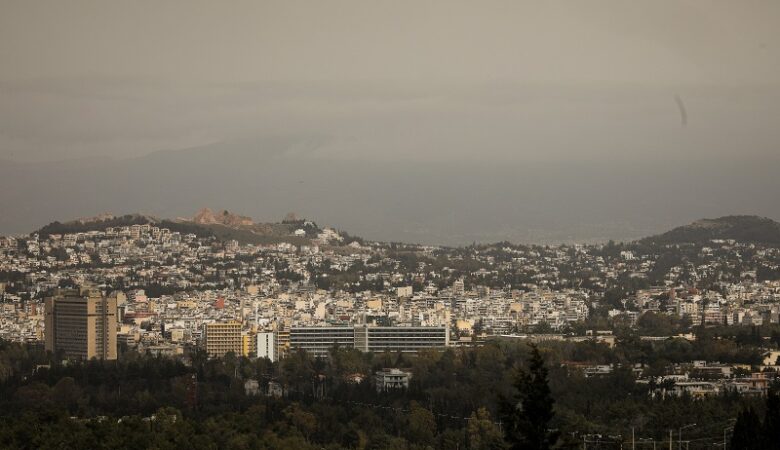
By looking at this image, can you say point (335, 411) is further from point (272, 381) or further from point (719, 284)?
point (719, 284)

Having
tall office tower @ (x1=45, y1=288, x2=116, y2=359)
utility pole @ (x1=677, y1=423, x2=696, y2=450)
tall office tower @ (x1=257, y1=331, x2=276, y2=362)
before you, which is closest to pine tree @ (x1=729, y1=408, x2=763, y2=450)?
utility pole @ (x1=677, y1=423, x2=696, y2=450)

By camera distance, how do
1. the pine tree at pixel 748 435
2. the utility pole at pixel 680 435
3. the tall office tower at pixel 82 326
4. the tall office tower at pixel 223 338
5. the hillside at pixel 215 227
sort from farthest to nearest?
the hillside at pixel 215 227, the tall office tower at pixel 82 326, the tall office tower at pixel 223 338, the utility pole at pixel 680 435, the pine tree at pixel 748 435

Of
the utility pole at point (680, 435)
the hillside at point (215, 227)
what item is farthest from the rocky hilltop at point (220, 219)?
the utility pole at point (680, 435)

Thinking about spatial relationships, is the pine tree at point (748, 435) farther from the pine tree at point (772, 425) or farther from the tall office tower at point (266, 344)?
the tall office tower at point (266, 344)

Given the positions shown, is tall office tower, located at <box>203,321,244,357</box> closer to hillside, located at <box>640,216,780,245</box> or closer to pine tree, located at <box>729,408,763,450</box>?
pine tree, located at <box>729,408,763,450</box>

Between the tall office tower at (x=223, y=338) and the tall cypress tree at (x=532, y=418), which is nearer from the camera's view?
the tall cypress tree at (x=532, y=418)

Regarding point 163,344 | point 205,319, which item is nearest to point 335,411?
point 163,344

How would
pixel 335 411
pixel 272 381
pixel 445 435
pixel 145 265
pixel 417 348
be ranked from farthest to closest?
pixel 145 265 < pixel 417 348 < pixel 272 381 < pixel 335 411 < pixel 445 435
